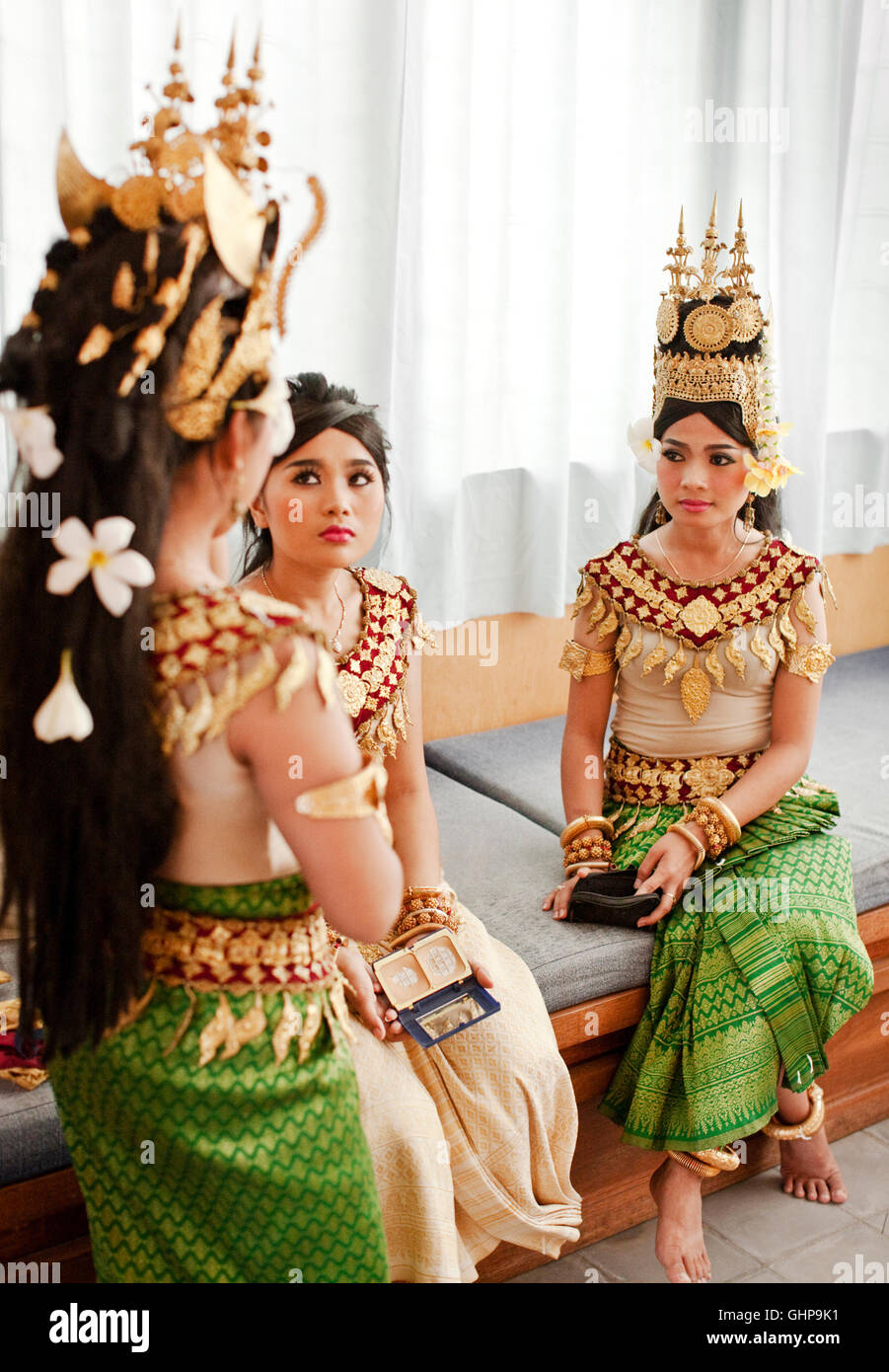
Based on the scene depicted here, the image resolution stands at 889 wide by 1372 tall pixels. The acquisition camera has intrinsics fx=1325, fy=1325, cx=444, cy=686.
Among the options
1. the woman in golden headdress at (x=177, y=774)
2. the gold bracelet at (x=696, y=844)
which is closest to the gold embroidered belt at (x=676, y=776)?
the gold bracelet at (x=696, y=844)

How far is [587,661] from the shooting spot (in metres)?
2.29

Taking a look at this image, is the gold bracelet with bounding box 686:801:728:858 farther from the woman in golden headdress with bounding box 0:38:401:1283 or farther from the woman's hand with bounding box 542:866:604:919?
the woman in golden headdress with bounding box 0:38:401:1283

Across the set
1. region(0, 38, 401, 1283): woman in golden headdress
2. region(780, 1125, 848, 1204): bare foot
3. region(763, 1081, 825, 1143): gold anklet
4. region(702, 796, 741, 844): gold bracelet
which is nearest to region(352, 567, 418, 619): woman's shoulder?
region(702, 796, 741, 844): gold bracelet

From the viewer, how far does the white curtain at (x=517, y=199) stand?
2.24 meters

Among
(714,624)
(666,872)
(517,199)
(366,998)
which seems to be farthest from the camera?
(517,199)

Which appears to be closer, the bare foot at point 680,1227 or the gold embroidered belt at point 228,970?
the gold embroidered belt at point 228,970

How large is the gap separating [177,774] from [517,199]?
6.39ft

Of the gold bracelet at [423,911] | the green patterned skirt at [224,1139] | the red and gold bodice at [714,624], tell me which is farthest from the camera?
the red and gold bodice at [714,624]

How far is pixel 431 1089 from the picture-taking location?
1802mm

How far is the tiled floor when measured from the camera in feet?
6.82

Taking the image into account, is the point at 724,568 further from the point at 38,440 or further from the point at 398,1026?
the point at 38,440

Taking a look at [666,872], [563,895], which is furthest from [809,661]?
[563,895]

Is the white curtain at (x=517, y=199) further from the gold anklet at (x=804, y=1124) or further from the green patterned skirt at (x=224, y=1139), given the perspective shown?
the green patterned skirt at (x=224, y=1139)
